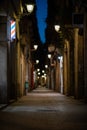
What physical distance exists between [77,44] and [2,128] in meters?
22.0

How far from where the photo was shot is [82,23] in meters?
29.8

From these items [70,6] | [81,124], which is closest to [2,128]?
[81,124]

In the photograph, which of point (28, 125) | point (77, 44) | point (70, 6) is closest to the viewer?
point (28, 125)

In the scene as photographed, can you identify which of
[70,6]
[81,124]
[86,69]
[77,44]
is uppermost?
[70,6]

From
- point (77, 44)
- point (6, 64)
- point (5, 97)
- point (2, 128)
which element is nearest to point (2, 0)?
point (6, 64)

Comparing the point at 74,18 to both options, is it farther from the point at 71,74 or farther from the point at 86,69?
the point at 71,74

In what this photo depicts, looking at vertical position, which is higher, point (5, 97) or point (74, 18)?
point (74, 18)

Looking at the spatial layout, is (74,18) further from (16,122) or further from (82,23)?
(16,122)

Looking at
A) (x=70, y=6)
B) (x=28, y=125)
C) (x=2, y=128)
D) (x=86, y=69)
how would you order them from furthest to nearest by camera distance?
(x=70, y=6) < (x=86, y=69) < (x=28, y=125) < (x=2, y=128)

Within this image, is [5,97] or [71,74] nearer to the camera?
[5,97]

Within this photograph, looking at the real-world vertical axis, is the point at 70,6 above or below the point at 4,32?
above

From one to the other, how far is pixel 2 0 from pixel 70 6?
1434 cm

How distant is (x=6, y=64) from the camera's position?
26.4 metres

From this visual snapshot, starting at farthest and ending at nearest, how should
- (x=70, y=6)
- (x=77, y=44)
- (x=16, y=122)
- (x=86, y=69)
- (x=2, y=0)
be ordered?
(x=70, y=6) → (x=77, y=44) → (x=86, y=69) → (x=2, y=0) → (x=16, y=122)
